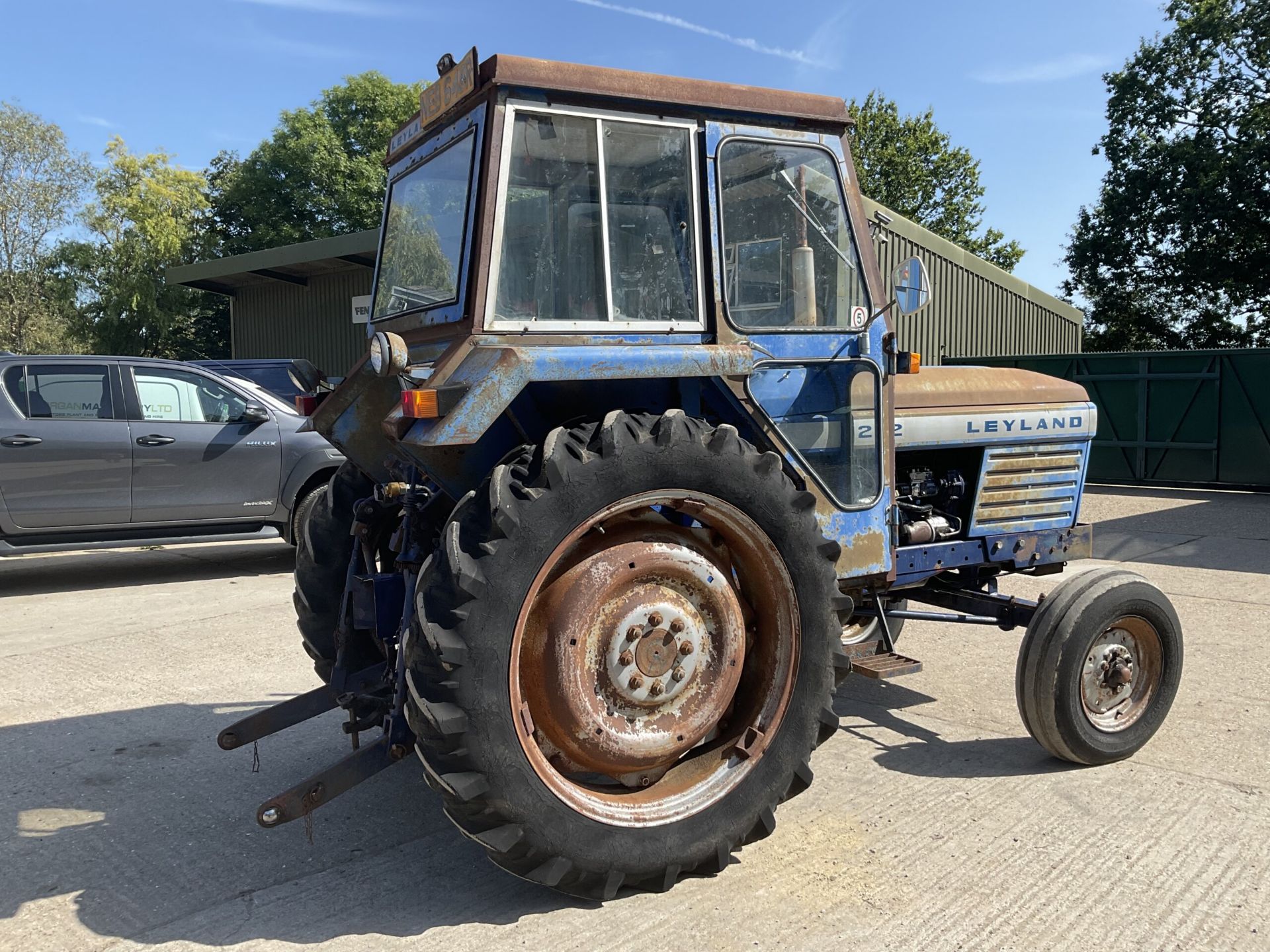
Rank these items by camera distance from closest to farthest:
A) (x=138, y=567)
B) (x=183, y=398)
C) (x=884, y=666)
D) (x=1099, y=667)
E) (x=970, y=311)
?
(x=1099, y=667), (x=884, y=666), (x=183, y=398), (x=138, y=567), (x=970, y=311)

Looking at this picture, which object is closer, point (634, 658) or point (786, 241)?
point (634, 658)

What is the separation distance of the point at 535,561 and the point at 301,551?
1.83 meters

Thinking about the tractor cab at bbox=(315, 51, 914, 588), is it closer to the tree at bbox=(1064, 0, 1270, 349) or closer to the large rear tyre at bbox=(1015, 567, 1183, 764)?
the large rear tyre at bbox=(1015, 567, 1183, 764)

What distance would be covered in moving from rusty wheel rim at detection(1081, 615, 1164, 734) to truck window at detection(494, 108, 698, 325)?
7.31 feet

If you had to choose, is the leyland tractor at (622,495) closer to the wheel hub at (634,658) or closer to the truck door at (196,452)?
the wheel hub at (634,658)

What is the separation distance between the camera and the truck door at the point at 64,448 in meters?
7.67

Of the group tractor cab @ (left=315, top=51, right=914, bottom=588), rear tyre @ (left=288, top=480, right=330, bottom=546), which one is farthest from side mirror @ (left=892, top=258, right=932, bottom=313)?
rear tyre @ (left=288, top=480, right=330, bottom=546)

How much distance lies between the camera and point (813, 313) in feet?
12.2

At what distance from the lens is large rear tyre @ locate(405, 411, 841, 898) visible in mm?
2648

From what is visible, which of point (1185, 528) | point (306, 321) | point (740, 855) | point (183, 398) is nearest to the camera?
point (740, 855)

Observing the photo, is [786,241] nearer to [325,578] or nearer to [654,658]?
[654,658]

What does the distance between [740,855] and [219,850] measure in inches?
69.5

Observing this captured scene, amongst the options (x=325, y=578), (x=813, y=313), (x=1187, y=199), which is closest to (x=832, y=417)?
(x=813, y=313)

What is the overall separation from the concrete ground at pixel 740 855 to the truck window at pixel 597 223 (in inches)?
72.1
